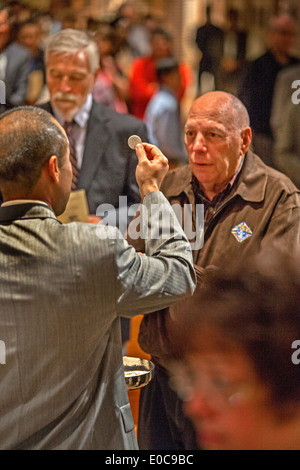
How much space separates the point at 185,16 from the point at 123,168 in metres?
11.2

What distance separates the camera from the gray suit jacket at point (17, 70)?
17.5ft

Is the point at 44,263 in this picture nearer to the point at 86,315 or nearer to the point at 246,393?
the point at 86,315

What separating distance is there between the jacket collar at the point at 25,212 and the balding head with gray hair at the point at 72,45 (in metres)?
1.72

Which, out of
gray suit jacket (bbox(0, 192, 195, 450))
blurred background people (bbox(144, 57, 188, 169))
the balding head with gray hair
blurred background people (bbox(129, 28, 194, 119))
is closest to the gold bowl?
gray suit jacket (bbox(0, 192, 195, 450))

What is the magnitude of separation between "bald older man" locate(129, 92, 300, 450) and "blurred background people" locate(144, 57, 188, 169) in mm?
2678

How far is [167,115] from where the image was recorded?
6.72 metres

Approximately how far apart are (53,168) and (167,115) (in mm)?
5030

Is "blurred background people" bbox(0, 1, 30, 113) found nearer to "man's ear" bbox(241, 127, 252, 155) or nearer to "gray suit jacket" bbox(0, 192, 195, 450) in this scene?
"man's ear" bbox(241, 127, 252, 155)

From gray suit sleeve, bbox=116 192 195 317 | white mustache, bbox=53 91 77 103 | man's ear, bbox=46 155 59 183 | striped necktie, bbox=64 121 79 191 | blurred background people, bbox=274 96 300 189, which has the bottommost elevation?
blurred background people, bbox=274 96 300 189

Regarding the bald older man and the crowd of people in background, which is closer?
the crowd of people in background

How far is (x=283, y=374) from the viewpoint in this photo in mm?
966

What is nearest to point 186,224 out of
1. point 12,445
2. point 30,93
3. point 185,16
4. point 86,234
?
point 86,234

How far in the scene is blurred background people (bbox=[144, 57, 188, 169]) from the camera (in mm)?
5805

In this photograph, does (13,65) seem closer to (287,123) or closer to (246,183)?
(287,123)
